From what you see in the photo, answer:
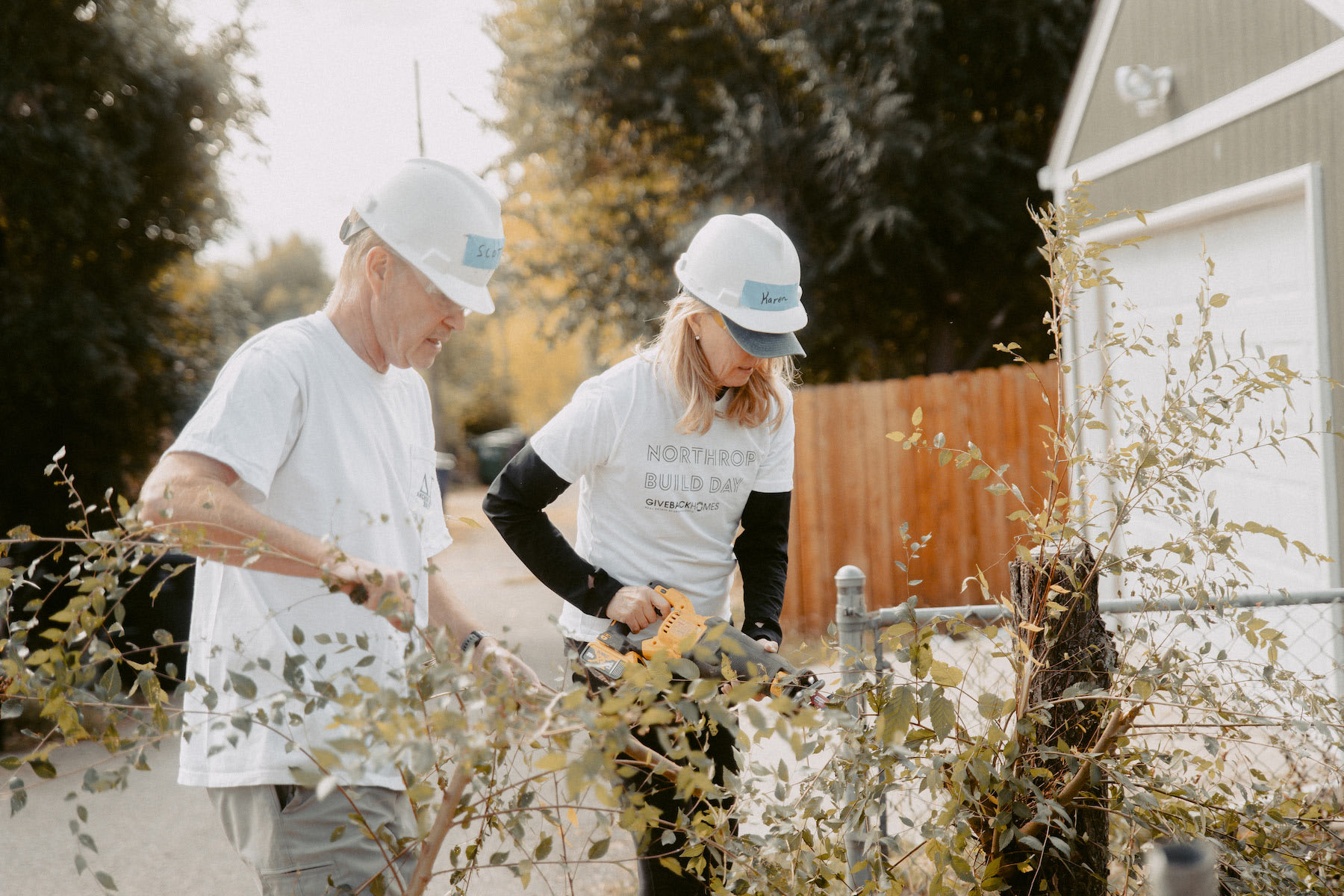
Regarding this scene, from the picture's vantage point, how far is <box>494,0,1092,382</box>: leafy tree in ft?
40.3

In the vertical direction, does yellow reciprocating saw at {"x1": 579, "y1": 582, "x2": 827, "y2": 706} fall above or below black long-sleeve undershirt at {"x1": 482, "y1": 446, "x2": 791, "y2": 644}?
below

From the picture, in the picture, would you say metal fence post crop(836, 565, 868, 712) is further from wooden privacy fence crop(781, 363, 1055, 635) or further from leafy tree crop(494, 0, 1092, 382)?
leafy tree crop(494, 0, 1092, 382)

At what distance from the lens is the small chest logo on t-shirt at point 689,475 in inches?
99.6

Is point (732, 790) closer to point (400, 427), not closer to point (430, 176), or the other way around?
point (400, 427)

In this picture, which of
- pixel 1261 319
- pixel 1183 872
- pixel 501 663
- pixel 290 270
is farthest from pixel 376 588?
pixel 290 270

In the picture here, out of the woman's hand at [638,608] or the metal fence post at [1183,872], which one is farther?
the woman's hand at [638,608]

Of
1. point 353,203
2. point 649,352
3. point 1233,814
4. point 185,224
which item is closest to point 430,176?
point 353,203

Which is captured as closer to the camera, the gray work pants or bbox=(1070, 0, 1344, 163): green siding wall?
the gray work pants

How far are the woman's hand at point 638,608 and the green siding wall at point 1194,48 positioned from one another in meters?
4.34

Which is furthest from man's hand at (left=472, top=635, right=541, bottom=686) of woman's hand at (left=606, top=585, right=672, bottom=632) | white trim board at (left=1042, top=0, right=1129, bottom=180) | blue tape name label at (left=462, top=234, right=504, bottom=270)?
white trim board at (left=1042, top=0, right=1129, bottom=180)

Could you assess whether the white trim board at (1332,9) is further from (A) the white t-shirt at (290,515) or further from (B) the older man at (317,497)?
(A) the white t-shirt at (290,515)

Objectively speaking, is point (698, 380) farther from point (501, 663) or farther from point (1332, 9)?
point (1332, 9)

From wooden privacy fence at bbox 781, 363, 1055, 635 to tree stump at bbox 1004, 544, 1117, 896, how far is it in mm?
5596

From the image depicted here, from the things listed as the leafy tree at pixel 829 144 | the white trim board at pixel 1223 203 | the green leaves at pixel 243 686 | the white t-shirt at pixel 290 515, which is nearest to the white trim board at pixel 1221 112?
the white trim board at pixel 1223 203
